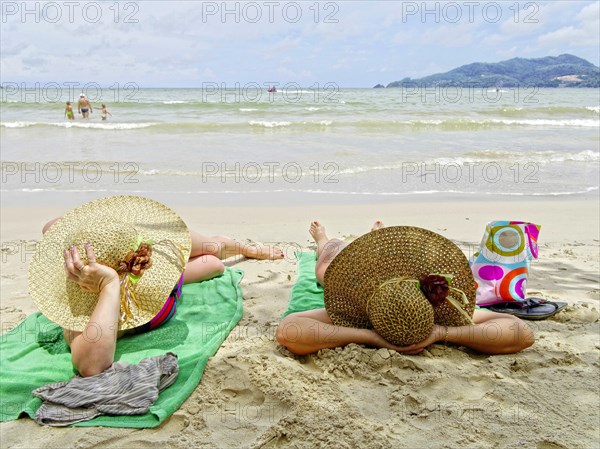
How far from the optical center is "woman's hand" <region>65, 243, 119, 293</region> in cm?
281

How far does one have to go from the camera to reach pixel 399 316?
109 inches

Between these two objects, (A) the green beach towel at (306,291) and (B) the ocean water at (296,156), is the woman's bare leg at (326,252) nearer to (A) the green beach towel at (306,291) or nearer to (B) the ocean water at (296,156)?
(A) the green beach towel at (306,291)

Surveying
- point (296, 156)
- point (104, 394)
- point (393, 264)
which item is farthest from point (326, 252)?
point (296, 156)

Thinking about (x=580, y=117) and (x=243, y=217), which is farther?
(x=580, y=117)

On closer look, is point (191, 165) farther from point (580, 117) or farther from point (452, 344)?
point (580, 117)

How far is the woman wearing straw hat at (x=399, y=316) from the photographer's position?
283 centimetres

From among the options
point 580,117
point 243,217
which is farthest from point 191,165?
point 580,117

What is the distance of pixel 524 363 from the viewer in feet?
9.82

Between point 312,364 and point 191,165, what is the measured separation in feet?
22.1

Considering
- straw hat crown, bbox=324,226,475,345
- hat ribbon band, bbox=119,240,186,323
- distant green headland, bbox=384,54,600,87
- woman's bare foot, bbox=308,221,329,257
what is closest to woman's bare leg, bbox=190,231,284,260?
woman's bare foot, bbox=308,221,329,257

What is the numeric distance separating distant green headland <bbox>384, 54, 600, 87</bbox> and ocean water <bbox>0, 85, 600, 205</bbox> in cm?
4029

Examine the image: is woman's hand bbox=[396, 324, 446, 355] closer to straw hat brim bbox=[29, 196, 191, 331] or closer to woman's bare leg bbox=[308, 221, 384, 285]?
woman's bare leg bbox=[308, 221, 384, 285]

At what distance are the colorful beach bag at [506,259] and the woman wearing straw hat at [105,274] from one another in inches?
79.0

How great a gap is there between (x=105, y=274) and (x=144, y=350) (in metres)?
0.57
